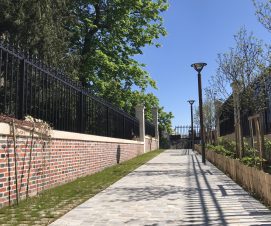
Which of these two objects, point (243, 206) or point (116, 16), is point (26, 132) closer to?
point (243, 206)

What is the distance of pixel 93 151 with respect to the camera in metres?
15.3

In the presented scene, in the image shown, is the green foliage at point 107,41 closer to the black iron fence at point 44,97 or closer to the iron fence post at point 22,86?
the black iron fence at point 44,97

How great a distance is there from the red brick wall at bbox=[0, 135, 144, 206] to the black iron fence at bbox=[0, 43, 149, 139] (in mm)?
664

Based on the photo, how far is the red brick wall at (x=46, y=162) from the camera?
790 cm

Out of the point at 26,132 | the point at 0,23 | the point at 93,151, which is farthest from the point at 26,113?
the point at 0,23

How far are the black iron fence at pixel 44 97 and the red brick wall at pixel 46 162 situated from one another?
0.66 m

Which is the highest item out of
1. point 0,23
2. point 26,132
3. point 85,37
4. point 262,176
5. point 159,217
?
point 85,37

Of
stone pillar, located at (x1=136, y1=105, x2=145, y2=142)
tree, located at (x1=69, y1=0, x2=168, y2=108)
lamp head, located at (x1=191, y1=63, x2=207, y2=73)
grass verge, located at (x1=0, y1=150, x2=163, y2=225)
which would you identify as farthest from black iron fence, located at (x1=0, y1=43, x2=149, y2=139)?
stone pillar, located at (x1=136, y1=105, x2=145, y2=142)

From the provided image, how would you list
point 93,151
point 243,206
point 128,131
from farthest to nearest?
point 128,131 → point 93,151 → point 243,206

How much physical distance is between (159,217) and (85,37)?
83.9ft

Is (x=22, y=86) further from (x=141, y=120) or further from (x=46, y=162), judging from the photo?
(x=141, y=120)

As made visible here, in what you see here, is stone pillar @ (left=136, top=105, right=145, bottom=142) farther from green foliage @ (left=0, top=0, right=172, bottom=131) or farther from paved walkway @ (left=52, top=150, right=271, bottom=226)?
paved walkway @ (left=52, top=150, right=271, bottom=226)

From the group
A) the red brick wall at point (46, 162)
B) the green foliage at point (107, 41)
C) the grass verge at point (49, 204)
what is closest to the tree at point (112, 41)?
the green foliage at point (107, 41)

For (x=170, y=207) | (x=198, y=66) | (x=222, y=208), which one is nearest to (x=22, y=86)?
(x=170, y=207)
